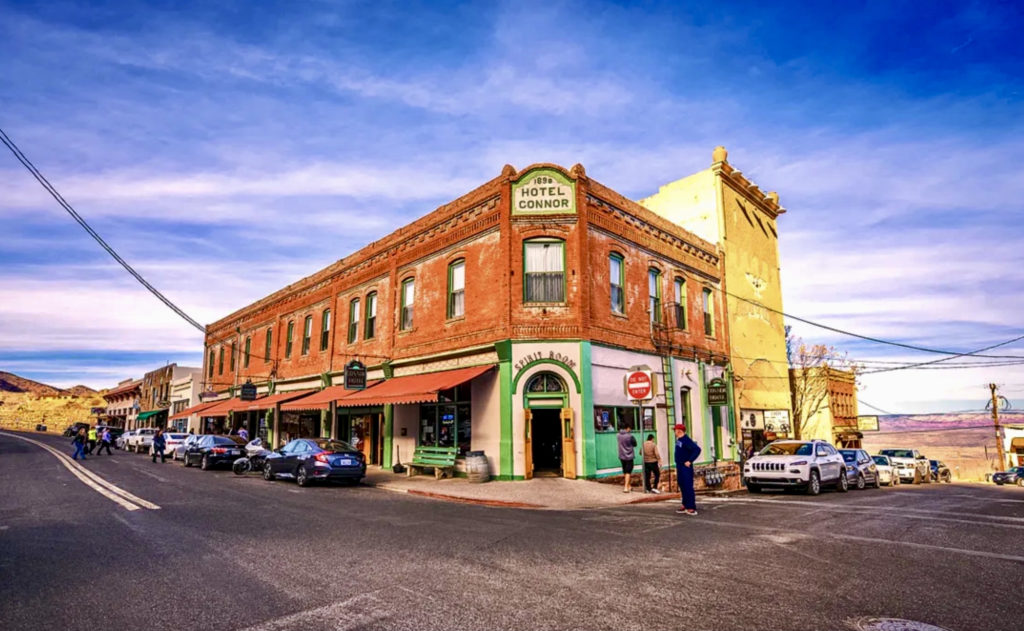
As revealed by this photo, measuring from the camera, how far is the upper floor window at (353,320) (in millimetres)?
26272

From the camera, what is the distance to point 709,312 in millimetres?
25031

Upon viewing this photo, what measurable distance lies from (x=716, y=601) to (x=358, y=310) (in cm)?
2300

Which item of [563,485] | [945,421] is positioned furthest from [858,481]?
[945,421]

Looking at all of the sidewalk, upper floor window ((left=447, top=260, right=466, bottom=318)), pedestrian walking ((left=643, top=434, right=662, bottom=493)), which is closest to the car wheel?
the sidewalk

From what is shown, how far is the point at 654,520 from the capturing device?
34.2 ft

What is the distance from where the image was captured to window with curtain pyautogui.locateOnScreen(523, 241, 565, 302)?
59.2 ft

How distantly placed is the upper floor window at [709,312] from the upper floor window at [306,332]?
1943cm

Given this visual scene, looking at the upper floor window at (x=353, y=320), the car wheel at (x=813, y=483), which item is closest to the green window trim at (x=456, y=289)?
the upper floor window at (x=353, y=320)

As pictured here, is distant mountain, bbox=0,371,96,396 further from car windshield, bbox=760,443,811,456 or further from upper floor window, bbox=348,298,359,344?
car windshield, bbox=760,443,811,456

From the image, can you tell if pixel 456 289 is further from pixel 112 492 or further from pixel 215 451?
pixel 215 451

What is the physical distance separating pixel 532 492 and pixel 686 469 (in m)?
4.53

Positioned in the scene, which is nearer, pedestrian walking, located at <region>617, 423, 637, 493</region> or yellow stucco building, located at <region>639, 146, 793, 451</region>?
pedestrian walking, located at <region>617, 423, 637, 493</region>

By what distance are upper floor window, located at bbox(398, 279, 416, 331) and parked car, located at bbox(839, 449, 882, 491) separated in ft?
52.5

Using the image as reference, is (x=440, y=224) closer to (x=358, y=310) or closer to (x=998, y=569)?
(x=358, y=310)
